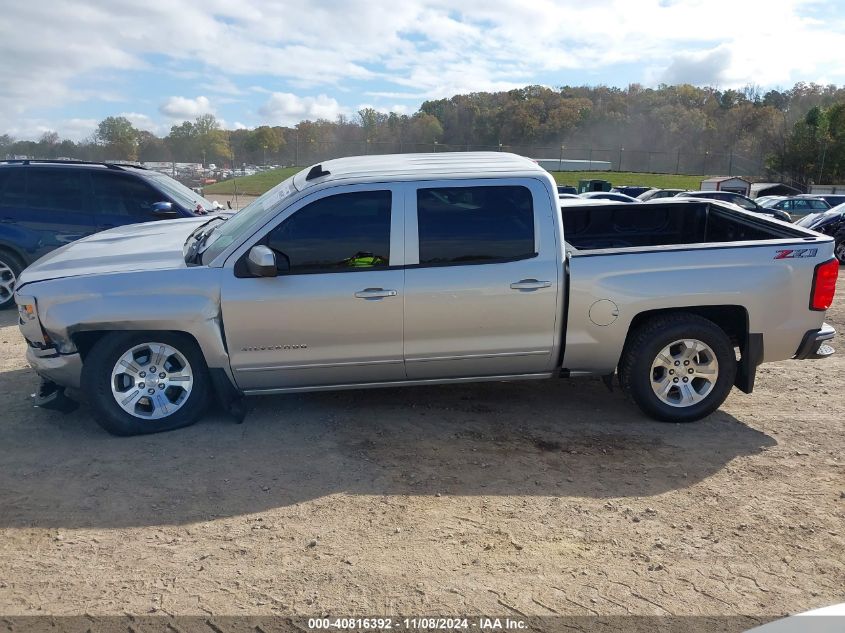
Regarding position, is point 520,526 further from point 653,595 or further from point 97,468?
Answer: point 97,468

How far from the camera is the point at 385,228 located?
15.3ft

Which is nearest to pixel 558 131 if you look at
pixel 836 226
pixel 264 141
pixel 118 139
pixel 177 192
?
pixel 264 141

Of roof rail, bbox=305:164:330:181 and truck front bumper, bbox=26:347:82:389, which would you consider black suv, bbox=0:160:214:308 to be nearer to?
roof rail, bbox=305:164:330:181

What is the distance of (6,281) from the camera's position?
8523mm

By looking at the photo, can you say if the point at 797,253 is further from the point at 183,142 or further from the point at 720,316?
the point at 183,142

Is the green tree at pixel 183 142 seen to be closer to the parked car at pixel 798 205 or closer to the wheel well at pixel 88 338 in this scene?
the parked car at pixel 798 205

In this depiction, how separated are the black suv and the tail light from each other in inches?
284

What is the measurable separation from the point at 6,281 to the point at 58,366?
15.9ft

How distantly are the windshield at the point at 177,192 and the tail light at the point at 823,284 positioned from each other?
7.29m

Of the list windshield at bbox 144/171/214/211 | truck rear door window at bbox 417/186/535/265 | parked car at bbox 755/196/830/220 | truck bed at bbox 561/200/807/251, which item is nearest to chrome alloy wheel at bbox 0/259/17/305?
windshield at bbox 144/171/214/211

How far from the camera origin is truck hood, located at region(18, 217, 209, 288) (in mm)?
4723

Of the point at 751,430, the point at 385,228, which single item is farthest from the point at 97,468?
the point at 751,430

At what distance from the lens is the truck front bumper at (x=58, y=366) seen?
463cm

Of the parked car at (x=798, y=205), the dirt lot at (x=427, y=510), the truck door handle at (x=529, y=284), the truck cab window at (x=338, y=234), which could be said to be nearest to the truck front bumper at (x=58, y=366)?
the dirt lot at (x=427, y=510)
